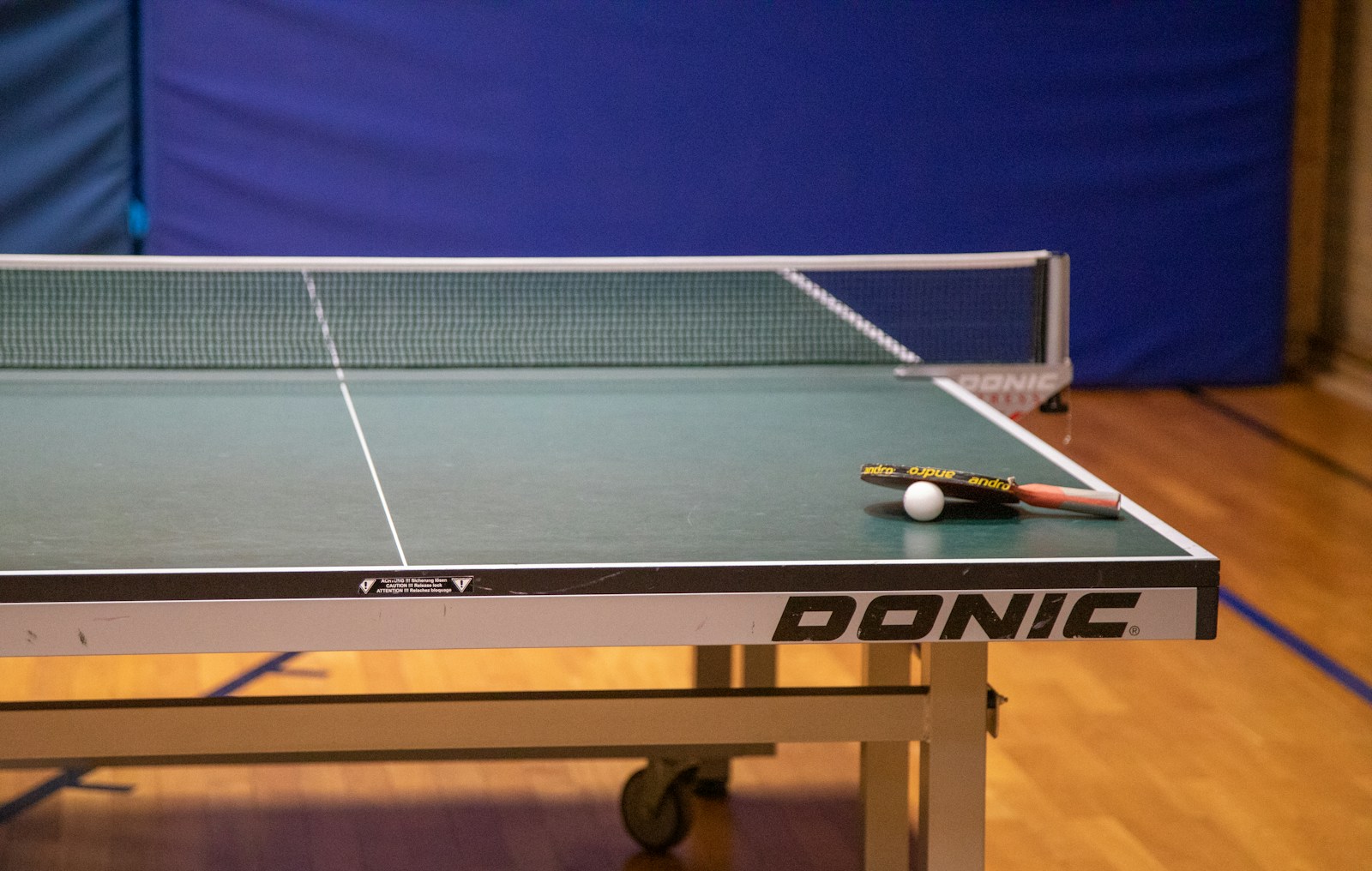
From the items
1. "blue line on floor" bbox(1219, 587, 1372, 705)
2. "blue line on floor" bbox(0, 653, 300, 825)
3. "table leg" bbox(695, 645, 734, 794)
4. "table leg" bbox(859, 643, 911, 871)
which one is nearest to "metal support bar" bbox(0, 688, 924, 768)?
"table leg" bbox(859, 643, 911, 871)

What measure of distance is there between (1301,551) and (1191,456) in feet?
3.87

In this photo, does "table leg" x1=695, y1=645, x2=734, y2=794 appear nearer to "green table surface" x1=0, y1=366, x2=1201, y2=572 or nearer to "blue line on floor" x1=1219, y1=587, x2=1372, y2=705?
"green table surface" x1=0, y1=366, x2=1201, y2=572

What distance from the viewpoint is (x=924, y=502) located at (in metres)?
1.88

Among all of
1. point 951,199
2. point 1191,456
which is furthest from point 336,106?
point 1191,456

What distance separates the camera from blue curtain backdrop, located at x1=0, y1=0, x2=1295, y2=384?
636 cm

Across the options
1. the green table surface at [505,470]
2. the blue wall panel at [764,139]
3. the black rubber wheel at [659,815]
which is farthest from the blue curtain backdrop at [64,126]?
the black rubber wheel at [659,815]

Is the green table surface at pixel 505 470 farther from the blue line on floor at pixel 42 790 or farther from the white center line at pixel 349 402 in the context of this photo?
the blue line on floor at pixel 42 790

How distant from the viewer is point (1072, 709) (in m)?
3.55

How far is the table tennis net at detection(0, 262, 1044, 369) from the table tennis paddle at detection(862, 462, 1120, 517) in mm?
1032

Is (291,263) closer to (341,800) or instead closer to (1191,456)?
(341,800)

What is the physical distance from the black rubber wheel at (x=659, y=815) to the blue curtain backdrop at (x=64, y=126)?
416cm

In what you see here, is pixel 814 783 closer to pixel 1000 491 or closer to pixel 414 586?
pixel 1000 491

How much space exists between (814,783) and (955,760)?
4.33 feet

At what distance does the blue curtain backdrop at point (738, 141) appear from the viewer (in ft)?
20.9
